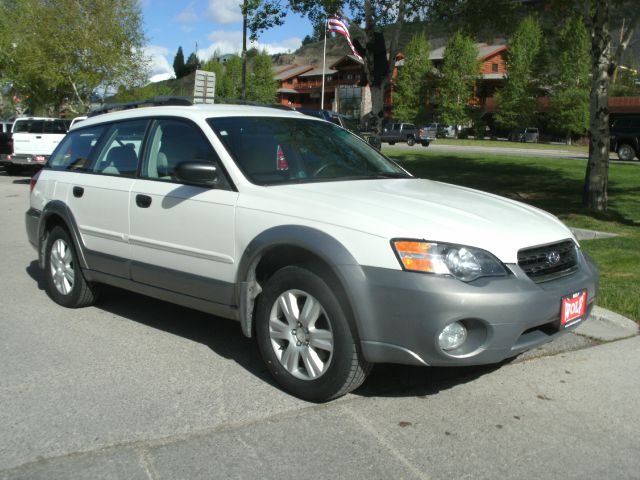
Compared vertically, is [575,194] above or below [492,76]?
A: below

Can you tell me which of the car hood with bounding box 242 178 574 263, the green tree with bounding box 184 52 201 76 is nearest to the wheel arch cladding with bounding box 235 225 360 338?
the car hood with bounding box 242 178 574 263

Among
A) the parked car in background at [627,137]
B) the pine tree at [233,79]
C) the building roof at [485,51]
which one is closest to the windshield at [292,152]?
the parked car in background at [627,137]

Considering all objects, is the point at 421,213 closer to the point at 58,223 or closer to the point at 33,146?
the point at 58,223

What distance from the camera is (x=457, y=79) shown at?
61.0 meters

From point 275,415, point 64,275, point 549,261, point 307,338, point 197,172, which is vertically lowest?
point 275,415

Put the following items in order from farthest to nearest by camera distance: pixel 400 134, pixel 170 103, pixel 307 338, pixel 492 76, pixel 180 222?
pixel 492 76 → pixel 400 134 → pixel 170 103 → pixel 180 222 → pixel 307 338

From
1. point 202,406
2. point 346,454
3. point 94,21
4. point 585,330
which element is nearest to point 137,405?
point 202,406

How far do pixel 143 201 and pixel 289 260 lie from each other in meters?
1.40

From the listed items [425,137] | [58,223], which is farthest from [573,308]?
[425,137]

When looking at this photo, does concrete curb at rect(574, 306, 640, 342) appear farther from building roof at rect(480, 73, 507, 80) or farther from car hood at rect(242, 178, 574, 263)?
building roof at rect(480, 73, 507, 80)

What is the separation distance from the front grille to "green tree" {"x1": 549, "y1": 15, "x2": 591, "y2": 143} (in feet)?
171

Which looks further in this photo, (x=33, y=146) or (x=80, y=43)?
(x=80, y=43)

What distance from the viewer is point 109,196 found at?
530 centimetres

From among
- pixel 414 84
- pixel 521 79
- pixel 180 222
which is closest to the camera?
pixel 180 222
